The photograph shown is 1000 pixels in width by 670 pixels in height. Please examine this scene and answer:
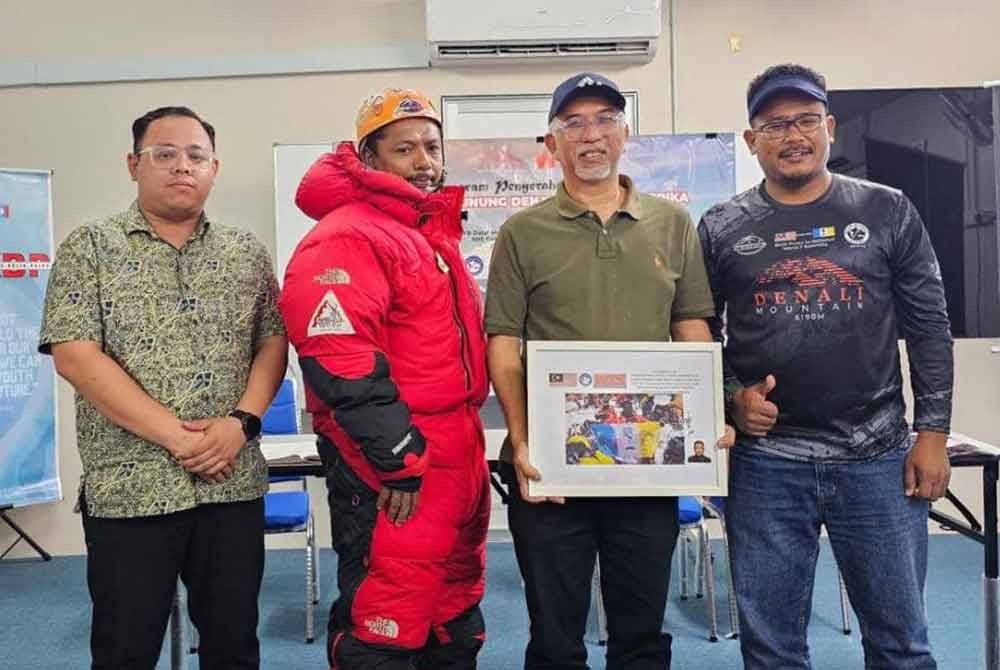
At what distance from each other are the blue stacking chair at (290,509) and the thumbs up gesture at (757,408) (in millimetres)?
1713

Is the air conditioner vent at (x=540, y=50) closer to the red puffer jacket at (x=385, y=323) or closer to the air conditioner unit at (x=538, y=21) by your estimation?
the air conditioner unit at (x=538, y=21)

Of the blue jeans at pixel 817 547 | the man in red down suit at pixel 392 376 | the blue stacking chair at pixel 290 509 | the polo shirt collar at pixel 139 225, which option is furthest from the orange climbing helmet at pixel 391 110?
the blue stacking chair at pixel 290 509

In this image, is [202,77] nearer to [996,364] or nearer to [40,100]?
[40,100]

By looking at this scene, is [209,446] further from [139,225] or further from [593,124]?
[593,124]

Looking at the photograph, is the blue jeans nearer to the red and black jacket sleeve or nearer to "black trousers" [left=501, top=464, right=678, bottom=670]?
"black trousers" [left=501, top=464, right=678, bottom=670]

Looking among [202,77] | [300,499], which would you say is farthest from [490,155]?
[300,499]

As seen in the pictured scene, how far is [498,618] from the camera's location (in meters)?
3.86

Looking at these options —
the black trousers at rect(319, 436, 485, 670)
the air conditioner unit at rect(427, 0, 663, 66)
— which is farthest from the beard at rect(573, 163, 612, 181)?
the air conditioner unit at rect(427, 0, 663, 66)

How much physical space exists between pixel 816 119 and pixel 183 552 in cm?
182

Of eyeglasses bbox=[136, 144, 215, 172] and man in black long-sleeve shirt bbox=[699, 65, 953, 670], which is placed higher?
eyeglasses bbox=[136, 144, 215, 172]

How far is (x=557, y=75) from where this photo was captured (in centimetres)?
500

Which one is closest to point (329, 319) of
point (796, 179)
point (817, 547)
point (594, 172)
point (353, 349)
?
point (353, 349)

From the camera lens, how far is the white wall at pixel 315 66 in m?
4.98

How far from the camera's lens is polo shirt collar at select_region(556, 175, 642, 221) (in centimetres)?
212
